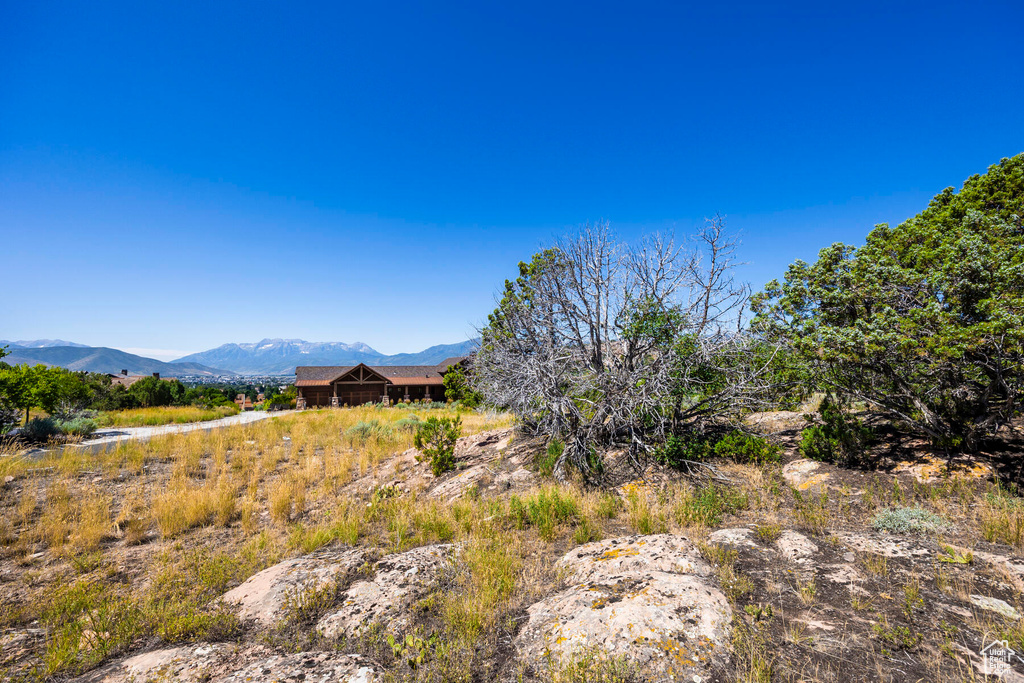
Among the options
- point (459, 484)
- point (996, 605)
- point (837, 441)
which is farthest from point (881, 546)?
point (459, 484)

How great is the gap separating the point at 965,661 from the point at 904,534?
2.74m

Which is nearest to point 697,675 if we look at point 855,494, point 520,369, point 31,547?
point 855,494

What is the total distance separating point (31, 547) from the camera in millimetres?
5547

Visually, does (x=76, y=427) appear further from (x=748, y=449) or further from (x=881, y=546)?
(x=881, y=546)

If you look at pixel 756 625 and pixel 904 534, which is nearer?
pixel 756 625

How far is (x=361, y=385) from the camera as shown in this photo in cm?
4038

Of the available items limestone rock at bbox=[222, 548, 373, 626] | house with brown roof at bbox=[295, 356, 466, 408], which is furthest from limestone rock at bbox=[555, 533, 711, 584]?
house with brown roof at bbox=[295, 356, 466, 408]

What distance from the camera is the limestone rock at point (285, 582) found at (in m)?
3.67

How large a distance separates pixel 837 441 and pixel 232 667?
948 centimetres

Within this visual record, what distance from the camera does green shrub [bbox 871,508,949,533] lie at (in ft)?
15.1

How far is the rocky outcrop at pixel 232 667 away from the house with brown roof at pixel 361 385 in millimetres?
32708

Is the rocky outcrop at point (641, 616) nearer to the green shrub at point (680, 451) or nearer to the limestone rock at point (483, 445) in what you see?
the green shrub at point (680, 451)

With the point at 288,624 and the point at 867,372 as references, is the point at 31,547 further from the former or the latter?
the point at 867,372

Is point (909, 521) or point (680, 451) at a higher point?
point (680, 451)
